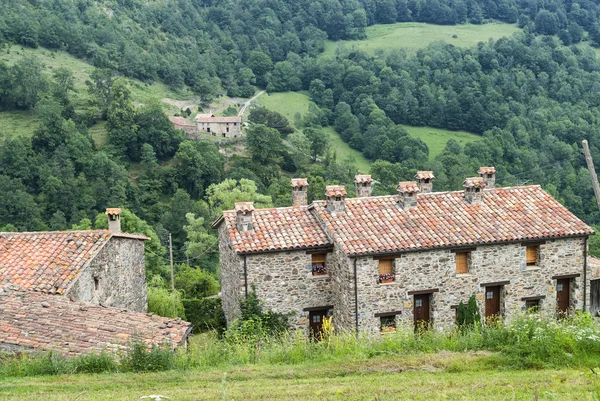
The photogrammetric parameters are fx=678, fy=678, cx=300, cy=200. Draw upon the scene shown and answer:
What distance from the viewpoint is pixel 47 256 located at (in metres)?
21.9

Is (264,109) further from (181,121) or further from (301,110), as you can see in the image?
(301,110)

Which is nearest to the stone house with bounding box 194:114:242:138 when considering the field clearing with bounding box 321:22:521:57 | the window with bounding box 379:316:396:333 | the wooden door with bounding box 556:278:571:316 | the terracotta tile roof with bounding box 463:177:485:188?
the field clearing with bounding box 321:22:521:57

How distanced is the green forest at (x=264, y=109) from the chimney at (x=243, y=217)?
16703mm

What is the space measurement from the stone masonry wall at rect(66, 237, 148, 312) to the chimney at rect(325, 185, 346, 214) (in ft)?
25.2

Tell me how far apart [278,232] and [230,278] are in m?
3.17

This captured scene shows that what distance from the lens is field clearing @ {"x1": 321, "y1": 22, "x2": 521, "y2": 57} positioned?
16512 centimetres

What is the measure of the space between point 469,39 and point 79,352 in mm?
161697

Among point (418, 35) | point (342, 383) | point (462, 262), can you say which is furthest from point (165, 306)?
point (418, 35)

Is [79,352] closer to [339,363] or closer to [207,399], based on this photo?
[207,399]

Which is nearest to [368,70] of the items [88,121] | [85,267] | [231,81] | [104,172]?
[231,81]

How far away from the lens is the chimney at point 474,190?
27.1m

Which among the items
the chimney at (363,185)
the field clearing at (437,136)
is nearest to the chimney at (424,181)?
the chimney at (363,185)

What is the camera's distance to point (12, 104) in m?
104

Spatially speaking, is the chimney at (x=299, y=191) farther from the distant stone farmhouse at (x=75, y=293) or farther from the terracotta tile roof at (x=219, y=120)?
the terracotta tile roof at (x=219, y=120)
